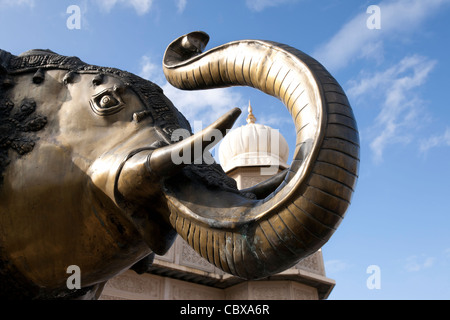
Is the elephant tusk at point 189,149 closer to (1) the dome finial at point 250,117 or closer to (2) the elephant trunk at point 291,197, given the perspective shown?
(2) the elephant trunk at point 291,197

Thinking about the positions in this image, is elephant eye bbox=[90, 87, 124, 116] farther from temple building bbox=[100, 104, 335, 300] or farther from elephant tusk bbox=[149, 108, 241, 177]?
temple building bbox=[100, 104, 335, 300]

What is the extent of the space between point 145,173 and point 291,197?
0.39m

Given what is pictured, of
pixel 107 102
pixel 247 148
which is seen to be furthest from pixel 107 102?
pixel 247 148

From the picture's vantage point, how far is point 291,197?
1.13 metres

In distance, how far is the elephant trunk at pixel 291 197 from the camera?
1.11 metres

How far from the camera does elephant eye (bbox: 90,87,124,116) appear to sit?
158 cm

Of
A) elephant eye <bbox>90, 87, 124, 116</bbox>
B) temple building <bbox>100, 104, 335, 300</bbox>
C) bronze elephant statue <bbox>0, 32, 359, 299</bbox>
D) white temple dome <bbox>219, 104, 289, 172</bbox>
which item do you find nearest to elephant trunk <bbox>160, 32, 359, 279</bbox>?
bronze elephant statue <bbox>0, 32, 359, 299</bbox>

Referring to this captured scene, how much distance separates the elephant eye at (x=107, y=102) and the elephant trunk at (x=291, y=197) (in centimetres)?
40

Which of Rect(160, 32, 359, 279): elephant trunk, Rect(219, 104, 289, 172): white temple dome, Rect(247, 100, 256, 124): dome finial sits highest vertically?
Rect(247, 100, 256, 124): dome finial

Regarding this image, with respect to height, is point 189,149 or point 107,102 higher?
point 107,102

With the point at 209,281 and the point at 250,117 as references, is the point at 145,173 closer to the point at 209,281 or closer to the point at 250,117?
the point at 209,281

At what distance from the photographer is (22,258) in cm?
160

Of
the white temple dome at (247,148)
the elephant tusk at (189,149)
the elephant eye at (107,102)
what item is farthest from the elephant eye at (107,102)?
the white temple dome at (247,148)
